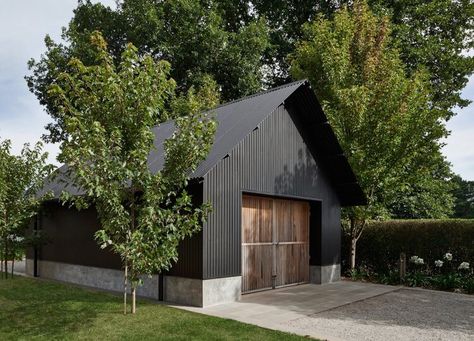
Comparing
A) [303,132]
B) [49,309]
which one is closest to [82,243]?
[49,309]

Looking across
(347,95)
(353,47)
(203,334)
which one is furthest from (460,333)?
(353,47)

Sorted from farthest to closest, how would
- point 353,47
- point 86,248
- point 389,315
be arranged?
point 353,47
point 86,248
point 389,315

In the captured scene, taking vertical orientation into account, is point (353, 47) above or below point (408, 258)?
above

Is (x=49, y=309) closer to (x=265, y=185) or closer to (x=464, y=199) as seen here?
(x=265, y=185)

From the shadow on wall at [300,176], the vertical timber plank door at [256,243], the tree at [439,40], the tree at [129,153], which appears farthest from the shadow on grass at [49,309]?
the tree at [439,40]

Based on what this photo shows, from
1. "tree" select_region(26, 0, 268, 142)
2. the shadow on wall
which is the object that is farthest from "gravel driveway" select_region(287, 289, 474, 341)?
"tree" select_region(26, 0, 268, 142)

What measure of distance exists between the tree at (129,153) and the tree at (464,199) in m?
42.2

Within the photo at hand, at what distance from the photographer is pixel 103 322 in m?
8.15

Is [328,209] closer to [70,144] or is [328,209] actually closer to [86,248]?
[86,248]

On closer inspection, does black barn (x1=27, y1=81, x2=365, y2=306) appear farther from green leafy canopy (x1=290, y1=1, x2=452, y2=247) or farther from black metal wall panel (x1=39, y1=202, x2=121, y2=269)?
green leafy canopy (x1=290, y1=1, x2=452, y2=247)

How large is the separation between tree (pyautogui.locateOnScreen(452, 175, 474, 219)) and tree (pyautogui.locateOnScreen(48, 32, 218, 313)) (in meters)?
42.2

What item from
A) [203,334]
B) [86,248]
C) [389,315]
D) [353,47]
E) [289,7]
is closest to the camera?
[203,334]

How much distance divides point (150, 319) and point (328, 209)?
728cm

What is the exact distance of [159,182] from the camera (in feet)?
26.1
